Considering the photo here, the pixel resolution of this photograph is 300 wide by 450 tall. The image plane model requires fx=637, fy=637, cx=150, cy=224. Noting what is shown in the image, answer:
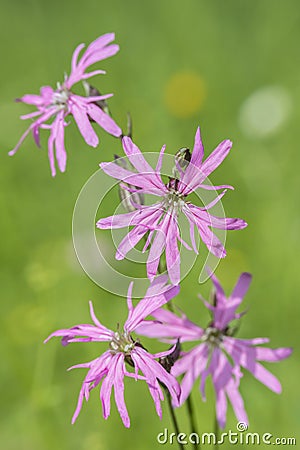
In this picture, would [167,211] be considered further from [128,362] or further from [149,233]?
[128,362]

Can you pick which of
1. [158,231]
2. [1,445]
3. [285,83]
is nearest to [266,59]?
[285,83]

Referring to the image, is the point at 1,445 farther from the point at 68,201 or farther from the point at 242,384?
the point at 68,201

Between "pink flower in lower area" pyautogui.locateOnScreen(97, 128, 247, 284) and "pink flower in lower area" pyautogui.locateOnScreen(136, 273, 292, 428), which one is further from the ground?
"pink flower in lower area" pyautogui.locateOnScreen(97, 128, 247, 284)

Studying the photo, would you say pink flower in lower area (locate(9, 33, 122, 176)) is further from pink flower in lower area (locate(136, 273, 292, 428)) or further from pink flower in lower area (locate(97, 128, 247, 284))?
pink flower in lower area (locate(136, 273, 292, 428))

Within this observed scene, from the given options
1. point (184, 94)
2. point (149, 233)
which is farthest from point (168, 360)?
point (184, 94)

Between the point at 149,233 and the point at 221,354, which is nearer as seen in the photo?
the point at 149,233

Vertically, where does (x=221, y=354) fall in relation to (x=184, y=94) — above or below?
below

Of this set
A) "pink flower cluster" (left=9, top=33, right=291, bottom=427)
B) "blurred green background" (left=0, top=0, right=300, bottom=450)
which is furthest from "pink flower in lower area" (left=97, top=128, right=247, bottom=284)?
"blurred green background" (left=0, top=0, right=300, bottom=450)
